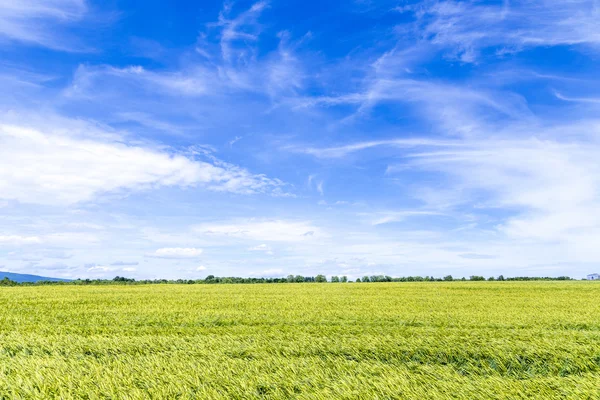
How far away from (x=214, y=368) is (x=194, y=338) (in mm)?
3543

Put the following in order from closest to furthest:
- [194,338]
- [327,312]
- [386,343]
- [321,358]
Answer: [321,358] < [386,343] < [194,338] < [327,312]

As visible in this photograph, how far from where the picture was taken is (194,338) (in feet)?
34.1

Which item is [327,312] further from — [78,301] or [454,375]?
[78,301]

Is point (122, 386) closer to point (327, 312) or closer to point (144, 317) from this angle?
point (144, 317)

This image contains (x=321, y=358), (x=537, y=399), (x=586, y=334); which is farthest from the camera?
(x=586, y=334)

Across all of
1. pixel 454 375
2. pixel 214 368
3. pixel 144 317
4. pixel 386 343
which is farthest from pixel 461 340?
pixel 144 317

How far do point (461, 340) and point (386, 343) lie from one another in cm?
212

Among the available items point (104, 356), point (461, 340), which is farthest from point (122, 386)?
point (461, 340)

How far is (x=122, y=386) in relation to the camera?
20.9 feet

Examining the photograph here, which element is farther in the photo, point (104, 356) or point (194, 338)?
point (194, 338)

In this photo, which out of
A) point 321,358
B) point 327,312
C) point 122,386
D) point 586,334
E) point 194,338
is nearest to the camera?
point 122,386

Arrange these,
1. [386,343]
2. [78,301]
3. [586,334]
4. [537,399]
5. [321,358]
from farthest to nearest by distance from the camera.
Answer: [78,301], [586,334], [386,343], [321,358], [537,399]

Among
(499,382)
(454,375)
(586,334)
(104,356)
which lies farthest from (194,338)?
(586,334)

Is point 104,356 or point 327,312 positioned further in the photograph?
point 327,312
